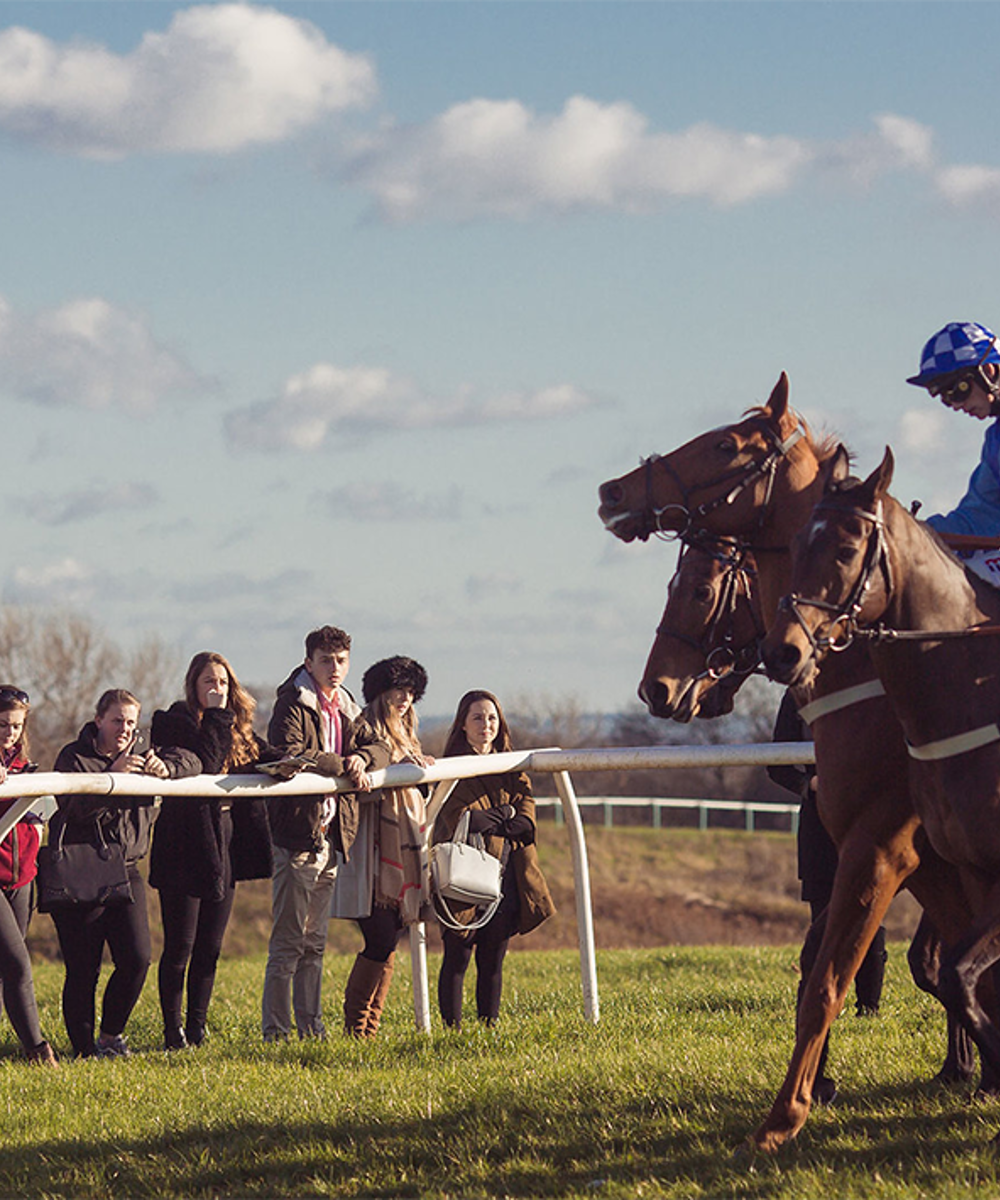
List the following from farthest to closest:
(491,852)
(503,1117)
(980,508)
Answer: (491,852)
(980,508)
(503,1117)

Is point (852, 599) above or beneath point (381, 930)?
above

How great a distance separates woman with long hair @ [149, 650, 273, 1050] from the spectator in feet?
0.66

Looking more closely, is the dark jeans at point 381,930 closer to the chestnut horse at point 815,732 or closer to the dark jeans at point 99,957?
the dark jeans at point 99,957

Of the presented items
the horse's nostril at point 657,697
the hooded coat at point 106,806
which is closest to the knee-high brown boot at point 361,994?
the hooded coat at point 106,806

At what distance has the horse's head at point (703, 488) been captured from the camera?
633 cm

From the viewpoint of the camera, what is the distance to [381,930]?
8.83 m

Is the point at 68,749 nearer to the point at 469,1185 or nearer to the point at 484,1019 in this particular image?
the point at 484,1019

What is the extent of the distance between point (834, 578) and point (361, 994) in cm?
443

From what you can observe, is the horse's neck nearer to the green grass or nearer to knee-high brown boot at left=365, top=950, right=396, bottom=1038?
the green grass

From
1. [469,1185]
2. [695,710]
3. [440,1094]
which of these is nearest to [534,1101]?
[440,1094]

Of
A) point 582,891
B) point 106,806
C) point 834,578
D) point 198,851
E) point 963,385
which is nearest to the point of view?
point 834,578

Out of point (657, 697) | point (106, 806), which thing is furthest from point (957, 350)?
point (106, 806)

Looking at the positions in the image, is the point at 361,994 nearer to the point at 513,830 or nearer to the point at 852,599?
the point at 513,830

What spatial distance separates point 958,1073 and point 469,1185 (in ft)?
7.40
